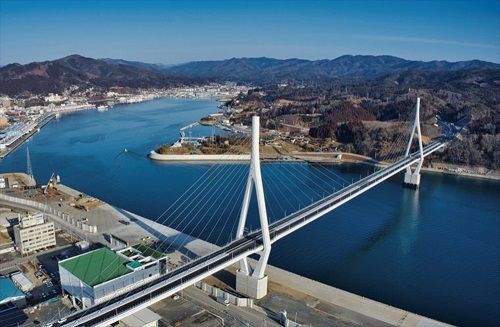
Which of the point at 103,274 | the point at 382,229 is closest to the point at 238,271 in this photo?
the point at 103,274

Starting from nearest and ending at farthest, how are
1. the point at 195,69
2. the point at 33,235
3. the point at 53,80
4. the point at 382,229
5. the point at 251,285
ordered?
1. the point at 251,285
2. the point at 33,235
3. the point at 382,229
4. the point at 53,80
5. the point at 195,69

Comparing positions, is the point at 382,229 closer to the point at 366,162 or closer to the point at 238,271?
the point at 238,271

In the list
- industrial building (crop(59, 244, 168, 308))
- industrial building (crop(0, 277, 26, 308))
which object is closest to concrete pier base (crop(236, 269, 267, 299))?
industrial building (crop(59, 244, 168, 308))

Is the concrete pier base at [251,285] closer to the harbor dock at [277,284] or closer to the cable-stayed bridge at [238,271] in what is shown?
the cable-stayed bridge at [238,271]

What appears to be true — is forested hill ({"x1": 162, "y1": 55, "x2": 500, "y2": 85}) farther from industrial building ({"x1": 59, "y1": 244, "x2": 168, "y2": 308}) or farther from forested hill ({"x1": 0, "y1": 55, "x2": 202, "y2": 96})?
industrial building ({"x1": 59, "y1": 244, "x2": 168, "y2": 308})

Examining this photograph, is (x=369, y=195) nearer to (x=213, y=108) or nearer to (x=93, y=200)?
(x=93, y=200)

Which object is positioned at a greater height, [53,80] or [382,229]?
[53,80]

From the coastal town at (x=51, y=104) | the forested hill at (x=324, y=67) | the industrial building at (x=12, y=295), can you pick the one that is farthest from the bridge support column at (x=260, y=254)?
the forested hill at (x=324, y=67)
